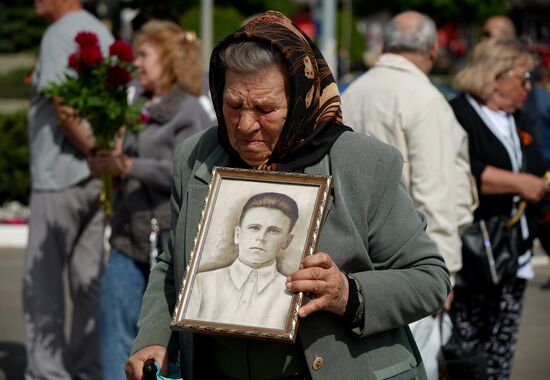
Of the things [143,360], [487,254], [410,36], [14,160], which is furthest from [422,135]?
[14,160]

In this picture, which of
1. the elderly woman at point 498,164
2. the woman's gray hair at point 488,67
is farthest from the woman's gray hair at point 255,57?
the woman's gray hair at point 488,67

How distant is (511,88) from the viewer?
18.8 ft

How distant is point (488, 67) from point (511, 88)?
0.54 feet

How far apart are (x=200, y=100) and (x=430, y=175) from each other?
1.61m

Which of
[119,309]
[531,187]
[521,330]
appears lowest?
[521,330]

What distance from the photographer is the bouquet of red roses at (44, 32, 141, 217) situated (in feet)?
18.0

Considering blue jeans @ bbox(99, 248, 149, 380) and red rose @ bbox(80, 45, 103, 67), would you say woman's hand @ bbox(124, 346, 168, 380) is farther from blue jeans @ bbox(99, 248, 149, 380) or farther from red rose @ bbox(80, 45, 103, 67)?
red rose @ bbox(80, 45, 103, 67)

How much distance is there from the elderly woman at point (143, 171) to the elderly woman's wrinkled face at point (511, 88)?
58.5 inches

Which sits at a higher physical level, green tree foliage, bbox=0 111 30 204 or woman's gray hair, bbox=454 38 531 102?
woman's gray hair, bbox=454 38 531 102

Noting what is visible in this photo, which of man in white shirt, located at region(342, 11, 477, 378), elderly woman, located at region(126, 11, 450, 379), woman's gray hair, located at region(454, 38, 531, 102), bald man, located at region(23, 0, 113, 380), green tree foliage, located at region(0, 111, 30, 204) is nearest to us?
elderly woman, located at region(126, 11, 450, 379)

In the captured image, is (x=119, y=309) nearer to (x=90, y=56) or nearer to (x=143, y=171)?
(x=143, y=171)

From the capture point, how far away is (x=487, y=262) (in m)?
5.48

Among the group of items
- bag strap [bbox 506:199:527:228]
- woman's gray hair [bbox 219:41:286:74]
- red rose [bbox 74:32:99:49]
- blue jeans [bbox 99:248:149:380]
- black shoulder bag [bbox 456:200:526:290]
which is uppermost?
woman's gray hair [bbox 219:41:286:74]

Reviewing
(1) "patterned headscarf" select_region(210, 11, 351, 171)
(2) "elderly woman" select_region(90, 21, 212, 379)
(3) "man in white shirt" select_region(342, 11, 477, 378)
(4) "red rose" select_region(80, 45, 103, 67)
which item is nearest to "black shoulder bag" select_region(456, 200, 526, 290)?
(3) "man in white shirt" select_region(342, 11, 477, 378)
